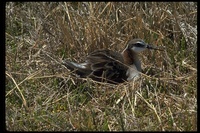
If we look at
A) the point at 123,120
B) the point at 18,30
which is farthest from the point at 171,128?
the point at 18,30

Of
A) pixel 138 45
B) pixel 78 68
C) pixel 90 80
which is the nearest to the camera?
pixel 90 80

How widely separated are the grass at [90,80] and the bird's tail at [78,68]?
0.06 metres

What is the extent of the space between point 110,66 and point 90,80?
0.98 ft

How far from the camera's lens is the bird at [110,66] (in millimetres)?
4966

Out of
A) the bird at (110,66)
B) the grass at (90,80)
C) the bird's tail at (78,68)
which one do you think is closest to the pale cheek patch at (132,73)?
the bird at (110,66)

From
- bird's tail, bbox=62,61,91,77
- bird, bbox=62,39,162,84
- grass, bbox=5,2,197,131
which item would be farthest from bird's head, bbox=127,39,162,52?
bird's tail, bbox=62,61,91,77

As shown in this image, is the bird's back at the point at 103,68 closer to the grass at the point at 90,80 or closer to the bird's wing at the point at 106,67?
the bird's wing at the point at 106,67

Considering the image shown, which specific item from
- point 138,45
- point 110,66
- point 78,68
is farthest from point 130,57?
point 78,68

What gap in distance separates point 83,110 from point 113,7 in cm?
Answer: 155

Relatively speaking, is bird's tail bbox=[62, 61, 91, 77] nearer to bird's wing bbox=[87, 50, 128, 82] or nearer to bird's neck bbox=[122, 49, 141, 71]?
bird's wing bbox=[87, 50, 128, 82]

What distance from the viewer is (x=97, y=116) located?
4.35 metres

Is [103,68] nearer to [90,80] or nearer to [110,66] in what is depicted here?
[110,66]

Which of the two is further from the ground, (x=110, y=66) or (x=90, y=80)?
(x=110, y=66)

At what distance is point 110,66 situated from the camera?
16.4 feet
